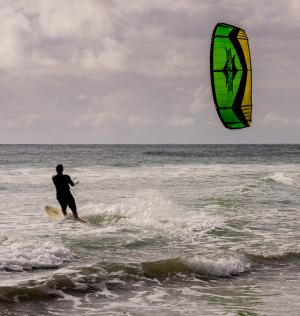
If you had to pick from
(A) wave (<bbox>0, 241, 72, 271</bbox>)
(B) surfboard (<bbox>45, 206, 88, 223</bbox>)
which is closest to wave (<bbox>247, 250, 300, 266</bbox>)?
(A) wave (<bbox>0, 241, 72, 271</bbox>)

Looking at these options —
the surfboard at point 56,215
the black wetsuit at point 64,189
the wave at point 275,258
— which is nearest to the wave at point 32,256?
the wave at point 275,258

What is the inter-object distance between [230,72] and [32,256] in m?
4.19

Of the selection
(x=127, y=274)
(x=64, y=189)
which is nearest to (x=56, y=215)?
(x=64, y=189)

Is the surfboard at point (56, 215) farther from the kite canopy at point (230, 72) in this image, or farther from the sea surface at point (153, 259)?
the kite canopy at point (230, 72)

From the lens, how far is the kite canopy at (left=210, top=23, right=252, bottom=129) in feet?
26.6

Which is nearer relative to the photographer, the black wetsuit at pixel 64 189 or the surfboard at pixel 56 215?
the surfboard at pixel 56 215

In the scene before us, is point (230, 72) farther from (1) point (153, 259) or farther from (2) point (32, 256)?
(2) point (32, 256)

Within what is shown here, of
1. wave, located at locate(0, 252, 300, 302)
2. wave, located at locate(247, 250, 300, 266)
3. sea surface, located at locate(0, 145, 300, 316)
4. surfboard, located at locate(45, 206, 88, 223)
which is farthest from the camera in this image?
surfboard, located at locate(45, 206, 88, 223)

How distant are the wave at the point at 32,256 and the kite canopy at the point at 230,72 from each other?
131 inches

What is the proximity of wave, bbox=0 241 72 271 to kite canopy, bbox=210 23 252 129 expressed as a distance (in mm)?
3323

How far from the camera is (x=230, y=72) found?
821 centimetres

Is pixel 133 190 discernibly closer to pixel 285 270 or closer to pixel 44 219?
pixel 44 219

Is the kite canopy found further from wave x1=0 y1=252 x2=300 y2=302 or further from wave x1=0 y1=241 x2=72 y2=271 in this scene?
wave x1=0 y1=241 x2=72 y2=271

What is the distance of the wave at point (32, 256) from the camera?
7483 mm
